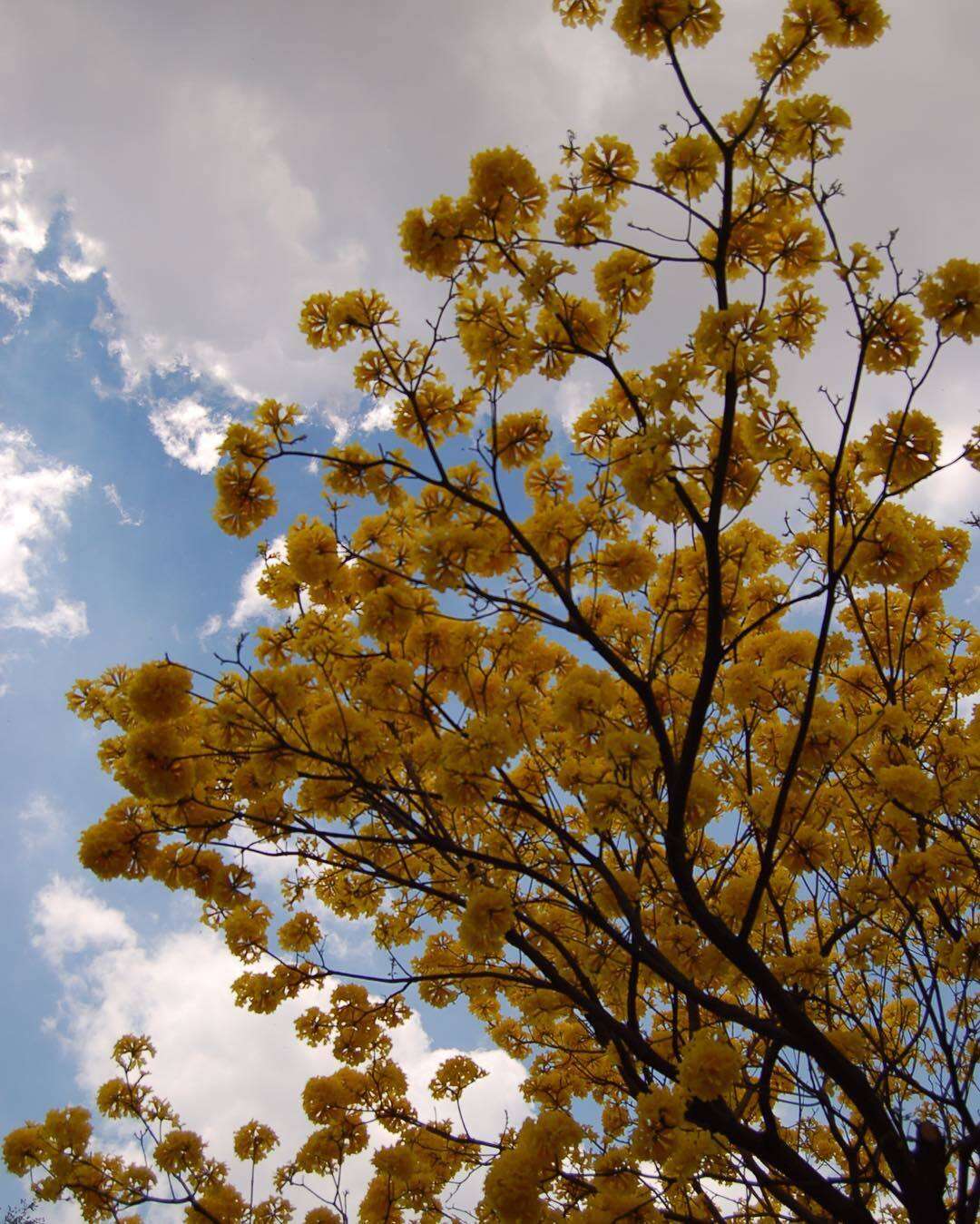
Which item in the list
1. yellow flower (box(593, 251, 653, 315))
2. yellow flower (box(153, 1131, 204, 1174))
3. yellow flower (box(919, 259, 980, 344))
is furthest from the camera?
yellow flower (box(153, 1131, 204, 1174))

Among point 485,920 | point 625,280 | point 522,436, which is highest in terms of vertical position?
point 625,280

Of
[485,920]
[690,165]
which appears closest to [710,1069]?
[485,920]

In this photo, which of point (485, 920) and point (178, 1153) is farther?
point (178, 1153)

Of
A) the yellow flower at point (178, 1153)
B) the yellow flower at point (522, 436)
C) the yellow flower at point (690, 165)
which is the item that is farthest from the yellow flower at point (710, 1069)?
the yellow flower at point (178, 1153)

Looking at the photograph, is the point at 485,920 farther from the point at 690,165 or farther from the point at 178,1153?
the point at 178,1153

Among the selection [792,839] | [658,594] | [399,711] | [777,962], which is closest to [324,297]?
[399,711]

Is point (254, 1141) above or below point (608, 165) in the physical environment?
below

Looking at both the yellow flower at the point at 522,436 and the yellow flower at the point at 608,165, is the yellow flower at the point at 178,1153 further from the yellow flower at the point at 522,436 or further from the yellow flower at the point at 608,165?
the yellow flower at the point at 608,165

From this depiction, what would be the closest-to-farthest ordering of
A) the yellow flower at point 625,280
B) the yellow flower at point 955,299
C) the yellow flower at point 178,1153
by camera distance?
1. the yellow flower at point 955,299
2. the yellow flower at point 625,280
3. the yellow flower at point 178,1153

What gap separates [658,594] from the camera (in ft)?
14.1

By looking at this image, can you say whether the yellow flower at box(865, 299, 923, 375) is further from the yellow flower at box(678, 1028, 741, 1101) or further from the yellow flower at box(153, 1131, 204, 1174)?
the yellow flower at box(153, 1131, 204, 1174)

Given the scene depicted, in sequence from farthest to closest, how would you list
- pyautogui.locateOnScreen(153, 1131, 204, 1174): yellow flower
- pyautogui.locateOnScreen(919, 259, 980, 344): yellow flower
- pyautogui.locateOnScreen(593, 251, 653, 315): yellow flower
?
pyautogui.locateOnScreen(153, 1131, 204, 1174): yellow flower → pyautogui.locateOnScreen(593, 251, 653, 315): yellow flower → pyautogui.locateOnScreen(919, 259, 980, 344): yellow flower

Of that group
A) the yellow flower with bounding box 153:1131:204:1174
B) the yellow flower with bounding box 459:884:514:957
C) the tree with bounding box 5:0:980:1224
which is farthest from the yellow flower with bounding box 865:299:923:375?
the yellow flower with bounding box 153:1131:204:1174

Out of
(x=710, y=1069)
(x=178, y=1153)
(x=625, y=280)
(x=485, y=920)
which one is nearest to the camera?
(x=710, y=1069)
